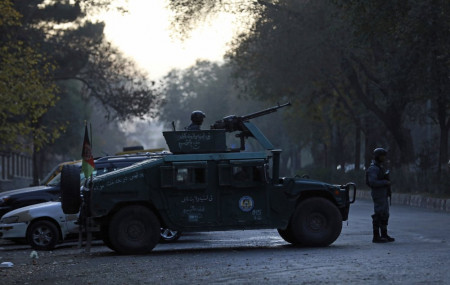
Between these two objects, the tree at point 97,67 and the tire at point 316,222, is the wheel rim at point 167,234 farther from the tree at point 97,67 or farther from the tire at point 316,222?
the tree at point 97,67

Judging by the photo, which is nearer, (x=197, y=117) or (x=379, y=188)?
(x=197, y=117)

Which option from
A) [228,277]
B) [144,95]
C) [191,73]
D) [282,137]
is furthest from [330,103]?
[191,73]

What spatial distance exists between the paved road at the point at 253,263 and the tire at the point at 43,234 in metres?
0.25

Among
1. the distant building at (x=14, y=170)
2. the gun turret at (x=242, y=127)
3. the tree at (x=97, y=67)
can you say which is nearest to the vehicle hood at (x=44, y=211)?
the gun turret at (x=242, y=127)

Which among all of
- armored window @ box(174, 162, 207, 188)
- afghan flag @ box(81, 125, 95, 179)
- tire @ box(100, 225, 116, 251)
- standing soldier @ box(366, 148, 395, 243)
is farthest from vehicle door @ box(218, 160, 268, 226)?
afghan flag @ box(81, 125, 95, 179)

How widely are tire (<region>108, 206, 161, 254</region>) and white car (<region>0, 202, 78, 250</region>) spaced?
350 cm

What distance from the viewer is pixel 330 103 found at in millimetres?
55531

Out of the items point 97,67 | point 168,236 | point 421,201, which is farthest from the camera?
point 97,67

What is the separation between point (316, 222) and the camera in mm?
16750

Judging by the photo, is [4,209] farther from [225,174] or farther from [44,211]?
[225,174]

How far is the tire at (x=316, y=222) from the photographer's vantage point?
16.7 meters

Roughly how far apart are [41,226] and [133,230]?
12.5 ft

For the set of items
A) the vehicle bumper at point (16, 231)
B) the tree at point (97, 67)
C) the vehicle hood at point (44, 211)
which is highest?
the tree at point (97, 67)

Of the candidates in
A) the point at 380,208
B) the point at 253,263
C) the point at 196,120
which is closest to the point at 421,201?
the point at 380,208
